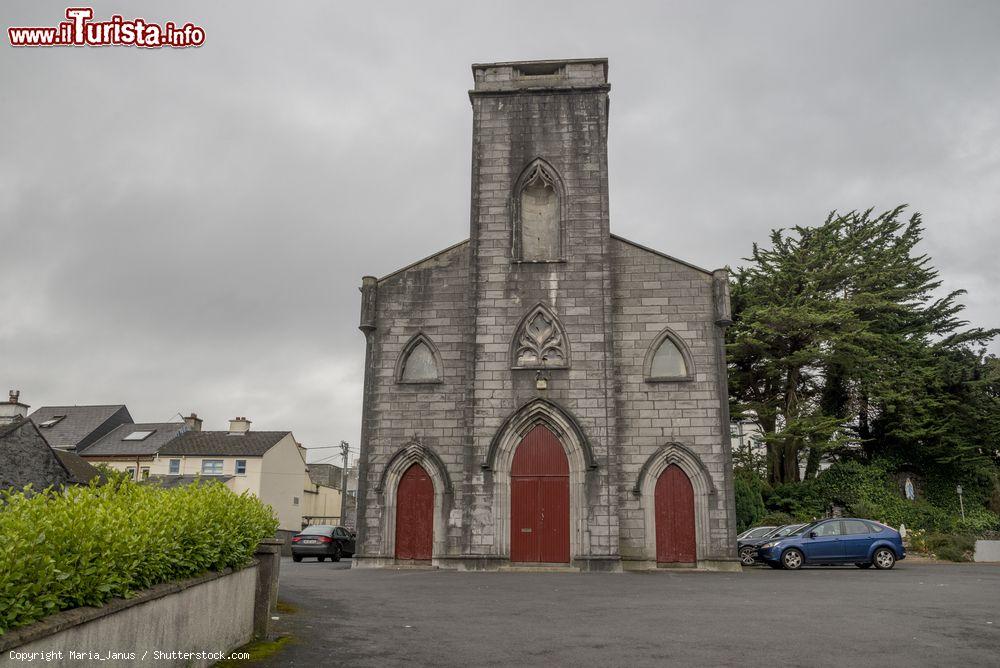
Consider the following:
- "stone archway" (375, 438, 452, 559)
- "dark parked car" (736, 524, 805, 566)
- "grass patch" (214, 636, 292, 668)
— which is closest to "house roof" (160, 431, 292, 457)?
"stone archway" (375, 438, 452, 559)

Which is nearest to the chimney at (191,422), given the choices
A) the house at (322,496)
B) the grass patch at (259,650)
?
the house at (322,496)

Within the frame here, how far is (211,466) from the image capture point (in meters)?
44.0

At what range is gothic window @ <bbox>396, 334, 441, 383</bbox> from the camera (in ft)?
69.8

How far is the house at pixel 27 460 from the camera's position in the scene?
21516 millimetres

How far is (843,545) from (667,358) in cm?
668

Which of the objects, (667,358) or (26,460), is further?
(26,460)

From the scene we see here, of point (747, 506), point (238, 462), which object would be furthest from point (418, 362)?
point (238, 462)

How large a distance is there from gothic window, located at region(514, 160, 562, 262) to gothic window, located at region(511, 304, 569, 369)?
6.18 feet

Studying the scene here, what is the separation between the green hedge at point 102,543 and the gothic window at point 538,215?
1534 cm

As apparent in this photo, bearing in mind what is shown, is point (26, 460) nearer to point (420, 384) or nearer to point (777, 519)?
point (420, 384)

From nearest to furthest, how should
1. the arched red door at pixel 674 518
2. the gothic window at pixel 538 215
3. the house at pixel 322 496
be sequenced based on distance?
the arched red door at pixel 674 518, the gothic window at pixel 538 215, the house at pixel 322 496

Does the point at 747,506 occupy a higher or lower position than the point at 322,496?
lower

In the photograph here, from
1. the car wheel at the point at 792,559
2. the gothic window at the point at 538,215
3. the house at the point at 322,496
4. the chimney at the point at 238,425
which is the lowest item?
the car wheel at the point at 792,559

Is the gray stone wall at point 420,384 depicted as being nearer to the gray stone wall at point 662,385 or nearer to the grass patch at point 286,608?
the gray stone wall at point 662,385
